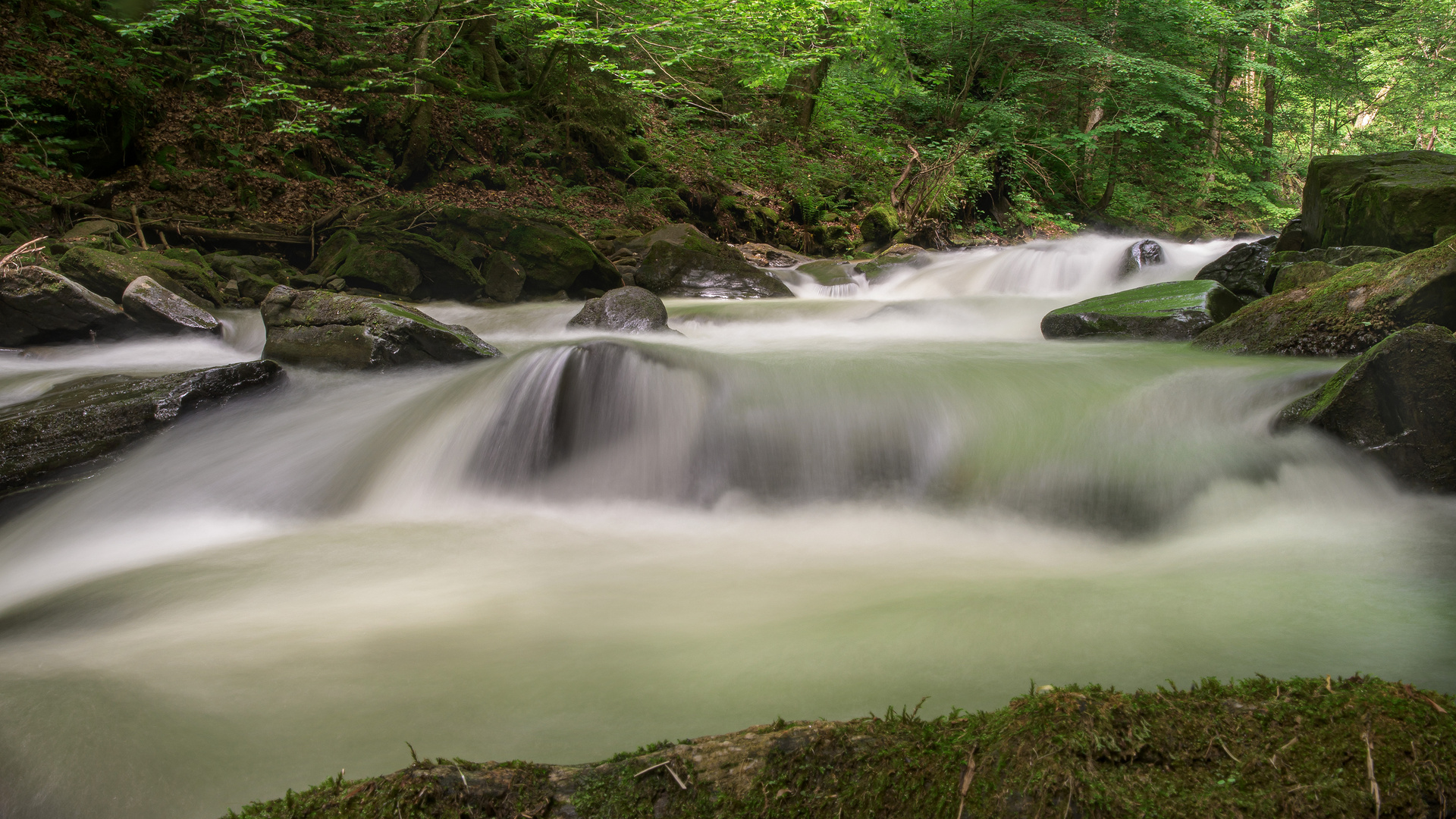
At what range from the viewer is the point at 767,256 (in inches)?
556

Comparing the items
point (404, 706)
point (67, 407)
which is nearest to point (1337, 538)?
point (404, 706)

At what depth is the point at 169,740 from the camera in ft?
5.76

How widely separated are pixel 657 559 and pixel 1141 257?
36.9ft

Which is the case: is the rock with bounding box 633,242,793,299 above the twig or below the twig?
below

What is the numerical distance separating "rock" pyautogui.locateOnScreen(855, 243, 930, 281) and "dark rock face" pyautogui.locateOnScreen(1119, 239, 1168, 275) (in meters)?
3.22

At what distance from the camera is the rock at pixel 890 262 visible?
12688mm

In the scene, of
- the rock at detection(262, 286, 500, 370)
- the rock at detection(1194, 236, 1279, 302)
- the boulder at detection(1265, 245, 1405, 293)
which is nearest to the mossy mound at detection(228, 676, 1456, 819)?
the rock at detection(262, 286, 500, 370)

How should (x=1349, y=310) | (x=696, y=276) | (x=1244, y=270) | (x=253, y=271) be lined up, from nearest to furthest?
(x=1349, y=310)
(x=1244, y=270)
(x=253, y=271)
(x=696, y=276)

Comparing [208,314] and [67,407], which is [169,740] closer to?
[67,407]

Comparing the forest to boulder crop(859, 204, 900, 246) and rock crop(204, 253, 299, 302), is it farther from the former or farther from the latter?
rock crop(204, 253, 299, 302)

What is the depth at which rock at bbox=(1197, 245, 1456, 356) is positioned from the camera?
4.73 m

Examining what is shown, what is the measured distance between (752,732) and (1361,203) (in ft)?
35.2

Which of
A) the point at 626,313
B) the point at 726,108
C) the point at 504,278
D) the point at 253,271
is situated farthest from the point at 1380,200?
the point at 253,271

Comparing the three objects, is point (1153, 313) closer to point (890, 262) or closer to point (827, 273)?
point (827, 273)
